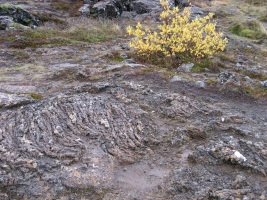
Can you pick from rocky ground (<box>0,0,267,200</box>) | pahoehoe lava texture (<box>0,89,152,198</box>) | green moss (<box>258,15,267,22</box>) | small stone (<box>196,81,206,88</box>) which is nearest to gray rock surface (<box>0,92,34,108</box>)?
rocky ground (<box>0,0,267,200</box>)

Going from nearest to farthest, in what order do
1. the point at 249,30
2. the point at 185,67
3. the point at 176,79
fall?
the point at 176,79 < the point at 185,67 < the point at 249,30

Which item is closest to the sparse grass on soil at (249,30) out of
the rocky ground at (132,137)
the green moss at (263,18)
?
the green moss at (263,18)

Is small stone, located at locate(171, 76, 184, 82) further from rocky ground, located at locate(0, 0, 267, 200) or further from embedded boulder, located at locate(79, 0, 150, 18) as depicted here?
embedded boulder, located at locate(79, 0, 150, 18)

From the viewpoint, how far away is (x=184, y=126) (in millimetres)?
7047

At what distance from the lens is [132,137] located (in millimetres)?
6438

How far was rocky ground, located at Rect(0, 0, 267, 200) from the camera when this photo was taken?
16.6ft

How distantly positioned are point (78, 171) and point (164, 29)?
27.8ft

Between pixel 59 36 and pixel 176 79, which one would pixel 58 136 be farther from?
pixel 59 36

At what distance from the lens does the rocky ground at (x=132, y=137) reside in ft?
16.6

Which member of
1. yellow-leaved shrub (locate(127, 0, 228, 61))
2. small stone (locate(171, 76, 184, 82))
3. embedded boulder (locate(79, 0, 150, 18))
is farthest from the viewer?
embedded boulder (locate(79, 0, 150, 18))

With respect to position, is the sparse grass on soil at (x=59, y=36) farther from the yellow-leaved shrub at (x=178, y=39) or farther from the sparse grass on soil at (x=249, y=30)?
the sparse grass on soil at (x=249, y=30)

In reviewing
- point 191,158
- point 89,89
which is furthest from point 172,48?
point 191,158

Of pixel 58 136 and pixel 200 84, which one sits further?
pixel 200 84

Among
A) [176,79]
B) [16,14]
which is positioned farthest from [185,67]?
[16,14]
